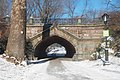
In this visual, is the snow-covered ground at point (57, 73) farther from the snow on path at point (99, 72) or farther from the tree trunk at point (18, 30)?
the tree trunk at point (18, 30)

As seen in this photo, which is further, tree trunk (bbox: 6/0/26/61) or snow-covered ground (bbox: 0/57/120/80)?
tree trunk (bbox: 6/0/26/61)

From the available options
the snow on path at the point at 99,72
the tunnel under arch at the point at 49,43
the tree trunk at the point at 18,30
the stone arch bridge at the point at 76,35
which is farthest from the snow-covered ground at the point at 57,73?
the tunnel under arch at the point at 49,43

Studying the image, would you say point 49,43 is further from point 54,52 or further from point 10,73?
point 10,73

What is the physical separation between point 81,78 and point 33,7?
136 feet

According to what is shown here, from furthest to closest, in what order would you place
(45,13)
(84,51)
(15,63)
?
1. (45,13)
2. (84,51)
3. (15,63)

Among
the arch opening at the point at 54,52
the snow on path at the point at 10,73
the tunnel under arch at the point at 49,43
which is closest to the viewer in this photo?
the snow on path at the point at 10,73

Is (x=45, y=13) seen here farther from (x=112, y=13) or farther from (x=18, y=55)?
(x=18, y=55)

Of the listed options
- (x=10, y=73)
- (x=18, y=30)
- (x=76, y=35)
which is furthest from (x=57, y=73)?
(x=76, y=35)

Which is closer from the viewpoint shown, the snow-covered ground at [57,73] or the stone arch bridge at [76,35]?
the snow-covered ground at [57,73]

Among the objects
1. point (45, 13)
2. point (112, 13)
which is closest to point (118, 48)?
point (112, 13)

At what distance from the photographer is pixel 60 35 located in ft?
119

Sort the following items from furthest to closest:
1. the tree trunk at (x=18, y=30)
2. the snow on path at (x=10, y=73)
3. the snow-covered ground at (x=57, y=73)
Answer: the tree trunk at (x=18, y=30), the snow-covered ground at (x=57, y=73), the snow on path at (x=10, y=73)

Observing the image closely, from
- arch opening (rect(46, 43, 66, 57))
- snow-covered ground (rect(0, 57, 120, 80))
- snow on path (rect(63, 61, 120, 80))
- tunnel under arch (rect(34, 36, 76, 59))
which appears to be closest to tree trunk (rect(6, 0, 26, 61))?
snow-covered ground (rect(0, 57, 120, 80))

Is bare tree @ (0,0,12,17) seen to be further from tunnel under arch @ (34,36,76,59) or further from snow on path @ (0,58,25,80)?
snow on path @ (0,58,25,80)
